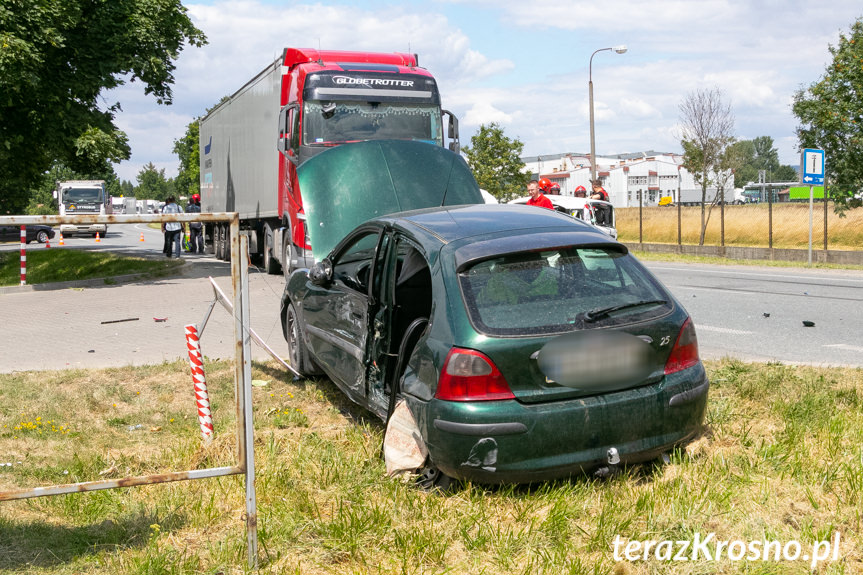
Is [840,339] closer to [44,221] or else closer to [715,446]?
[715,446]

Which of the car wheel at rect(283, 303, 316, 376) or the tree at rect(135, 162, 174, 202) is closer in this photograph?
the car wheel at rect(283, 303, 316, 376)

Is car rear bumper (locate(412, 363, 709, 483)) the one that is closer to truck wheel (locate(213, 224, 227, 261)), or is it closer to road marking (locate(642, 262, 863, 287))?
road marking (locate(642, 262, 863, 287))

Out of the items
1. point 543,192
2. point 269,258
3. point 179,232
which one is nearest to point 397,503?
point 543,192

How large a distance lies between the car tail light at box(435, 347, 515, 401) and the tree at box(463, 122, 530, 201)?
45.4 m

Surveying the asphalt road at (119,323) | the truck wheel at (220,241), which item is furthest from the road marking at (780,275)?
the truck wheel at (220,241)

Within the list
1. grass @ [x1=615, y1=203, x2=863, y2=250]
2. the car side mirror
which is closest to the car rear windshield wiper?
the car side mirror

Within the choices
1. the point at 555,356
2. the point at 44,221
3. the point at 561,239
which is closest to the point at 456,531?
the point at 555,356

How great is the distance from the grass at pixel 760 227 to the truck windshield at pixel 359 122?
1440 cm

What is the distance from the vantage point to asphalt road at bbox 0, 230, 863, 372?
29.6 ft

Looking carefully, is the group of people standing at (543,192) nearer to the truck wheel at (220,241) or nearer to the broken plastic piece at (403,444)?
the broken plastic piece at (403,444)

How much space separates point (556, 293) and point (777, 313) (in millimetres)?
7918

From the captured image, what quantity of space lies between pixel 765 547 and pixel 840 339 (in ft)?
20.8

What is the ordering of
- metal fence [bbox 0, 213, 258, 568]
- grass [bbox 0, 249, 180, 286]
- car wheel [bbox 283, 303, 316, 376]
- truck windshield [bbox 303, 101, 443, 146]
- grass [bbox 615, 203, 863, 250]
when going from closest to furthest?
metal fence [bbox 0, 213, 258, 568] < car wheel [bbox 283, 303, 316, 376] < truck windshield [bbox 303, 101, 443, 146] < grass [bbox 0, 249, 180, 286] < grass [bbox 615, 203, 863, 250]

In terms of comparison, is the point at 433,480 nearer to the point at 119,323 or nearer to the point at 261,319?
the point at 261,319
